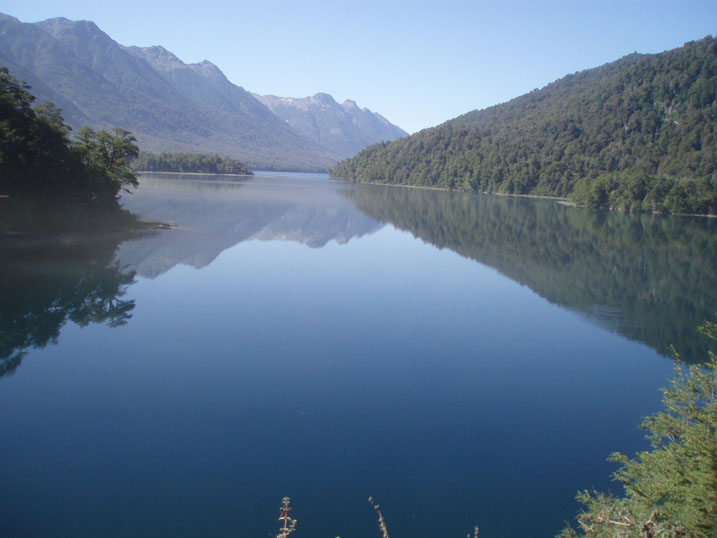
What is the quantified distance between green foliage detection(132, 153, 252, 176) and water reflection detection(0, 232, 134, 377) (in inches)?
3354

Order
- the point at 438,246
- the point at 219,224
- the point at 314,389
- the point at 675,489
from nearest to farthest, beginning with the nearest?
the point at 675,489, the point at 314,389, the point at 438,246, the point at 219,224

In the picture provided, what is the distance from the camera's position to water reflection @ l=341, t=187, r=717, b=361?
57.6ft

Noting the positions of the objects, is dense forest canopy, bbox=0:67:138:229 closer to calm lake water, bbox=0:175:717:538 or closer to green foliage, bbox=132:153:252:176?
calm lake water, bbox=0:175:717:538

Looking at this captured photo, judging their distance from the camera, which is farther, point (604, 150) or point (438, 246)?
point (604, 150)

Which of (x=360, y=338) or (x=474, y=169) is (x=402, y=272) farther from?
(x=474, y=169)

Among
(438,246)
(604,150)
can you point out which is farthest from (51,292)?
(604,150)

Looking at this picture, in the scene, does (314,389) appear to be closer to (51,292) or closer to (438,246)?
(51,292)

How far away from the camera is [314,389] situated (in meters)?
10.3

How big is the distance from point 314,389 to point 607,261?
78.2 feet

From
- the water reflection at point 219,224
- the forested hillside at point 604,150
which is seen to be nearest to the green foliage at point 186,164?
the forested hillside at point 604,150

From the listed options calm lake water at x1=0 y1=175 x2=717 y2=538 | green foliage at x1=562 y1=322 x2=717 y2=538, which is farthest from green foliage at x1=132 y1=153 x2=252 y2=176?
green foliage at x1=562 y1=322 x2=717 y2=538

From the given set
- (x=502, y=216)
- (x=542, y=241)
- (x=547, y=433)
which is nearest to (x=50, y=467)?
(x=547, y=433)

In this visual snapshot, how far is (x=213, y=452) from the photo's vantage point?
7.98 m

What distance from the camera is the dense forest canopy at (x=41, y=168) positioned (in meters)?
23.2
